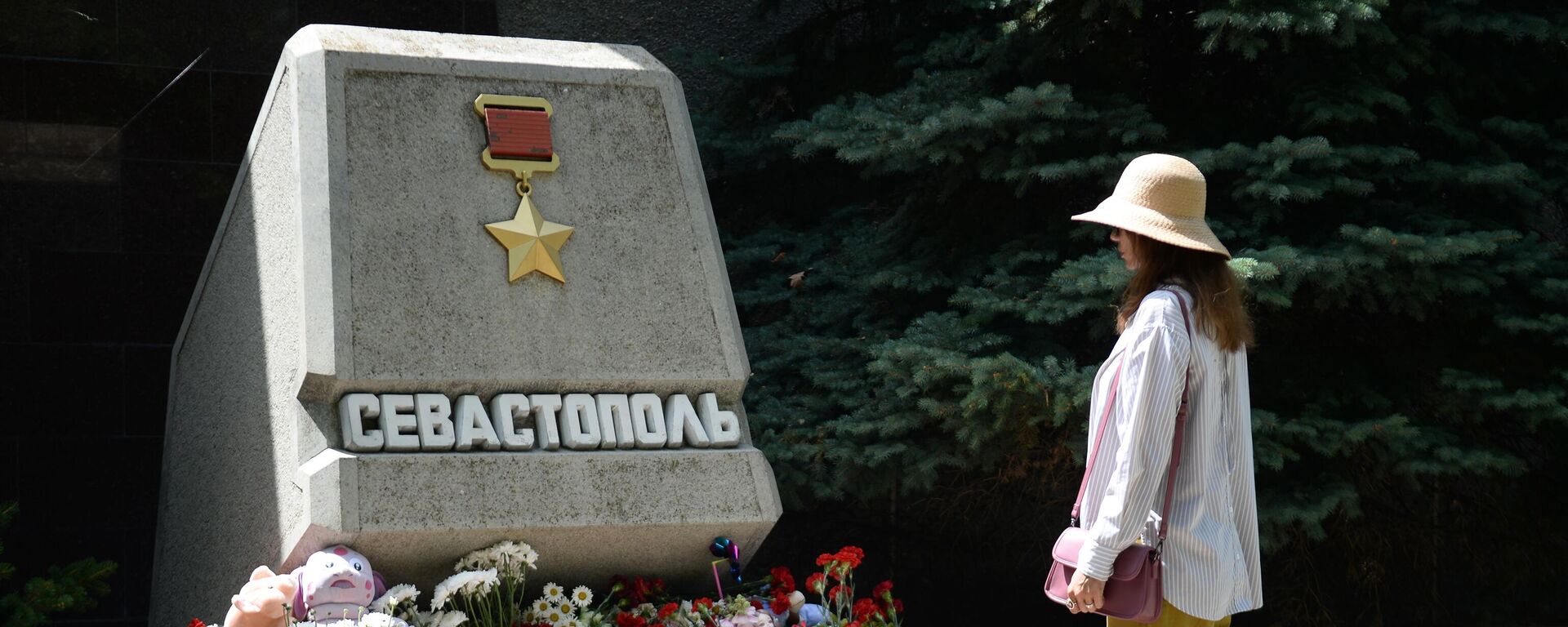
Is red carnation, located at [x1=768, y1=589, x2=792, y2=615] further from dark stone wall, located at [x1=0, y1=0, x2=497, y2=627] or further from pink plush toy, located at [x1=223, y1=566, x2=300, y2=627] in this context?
dark stone wall, located at [x1=0, y1=0, x2=497, y2=627]

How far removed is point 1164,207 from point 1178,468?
56 cm

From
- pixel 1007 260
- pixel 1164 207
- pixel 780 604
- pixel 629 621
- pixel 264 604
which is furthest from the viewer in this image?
pixel 1007 260

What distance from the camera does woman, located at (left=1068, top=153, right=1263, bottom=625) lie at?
286cm

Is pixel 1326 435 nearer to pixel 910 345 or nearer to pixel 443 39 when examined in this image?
pixel 910 345

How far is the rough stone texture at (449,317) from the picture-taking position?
3.98m

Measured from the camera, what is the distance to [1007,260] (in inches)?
221

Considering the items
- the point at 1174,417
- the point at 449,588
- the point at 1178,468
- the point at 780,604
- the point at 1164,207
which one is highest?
the point at 1164,207

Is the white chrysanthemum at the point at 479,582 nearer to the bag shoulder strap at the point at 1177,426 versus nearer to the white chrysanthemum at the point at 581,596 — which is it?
the white chrysanthemum at the point at 581,596

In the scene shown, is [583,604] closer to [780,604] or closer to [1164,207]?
[780,604]

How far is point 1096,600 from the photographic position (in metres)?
2.88

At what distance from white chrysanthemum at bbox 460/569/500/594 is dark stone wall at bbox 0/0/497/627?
122 inches

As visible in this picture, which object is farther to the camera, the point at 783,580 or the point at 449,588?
the point at 783,580

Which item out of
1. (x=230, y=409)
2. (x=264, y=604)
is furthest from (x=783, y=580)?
(x=230, y=409)

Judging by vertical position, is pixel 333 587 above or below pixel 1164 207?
below
